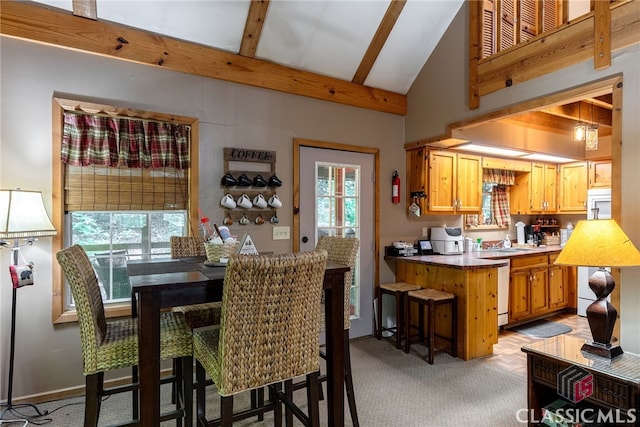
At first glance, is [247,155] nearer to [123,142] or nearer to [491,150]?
[123,142]

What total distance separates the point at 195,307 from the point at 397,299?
2.03 m

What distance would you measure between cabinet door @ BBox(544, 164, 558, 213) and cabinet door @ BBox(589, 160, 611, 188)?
0.47 meters

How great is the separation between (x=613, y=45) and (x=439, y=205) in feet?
6.85

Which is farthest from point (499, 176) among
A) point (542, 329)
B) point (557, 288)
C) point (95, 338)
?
point (95, 338)

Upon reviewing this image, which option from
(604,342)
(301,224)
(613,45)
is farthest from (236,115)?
(604,342)

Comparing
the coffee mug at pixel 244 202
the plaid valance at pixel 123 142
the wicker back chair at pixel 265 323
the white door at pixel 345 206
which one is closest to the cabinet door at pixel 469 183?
the white door at pixel 345 206

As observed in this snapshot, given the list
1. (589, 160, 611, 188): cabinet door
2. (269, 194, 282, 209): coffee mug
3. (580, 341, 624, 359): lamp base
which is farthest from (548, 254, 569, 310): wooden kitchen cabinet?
(269, 194, 282, 209): coffee mug

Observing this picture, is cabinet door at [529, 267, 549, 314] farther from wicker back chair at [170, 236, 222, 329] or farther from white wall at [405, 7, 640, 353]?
wicker back chair at [170, 236, 222, 329]

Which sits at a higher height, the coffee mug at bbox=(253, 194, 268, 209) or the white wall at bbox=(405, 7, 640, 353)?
the white wall at bbox=(405, 7, 640, 353)

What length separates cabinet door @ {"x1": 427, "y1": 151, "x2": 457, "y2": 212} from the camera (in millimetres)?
4031

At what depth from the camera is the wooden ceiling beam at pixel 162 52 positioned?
246 centimetres

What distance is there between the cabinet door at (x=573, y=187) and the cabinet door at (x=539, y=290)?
1.27m

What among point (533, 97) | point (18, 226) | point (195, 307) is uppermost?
point (533, 97)

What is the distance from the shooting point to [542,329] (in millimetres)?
4184
